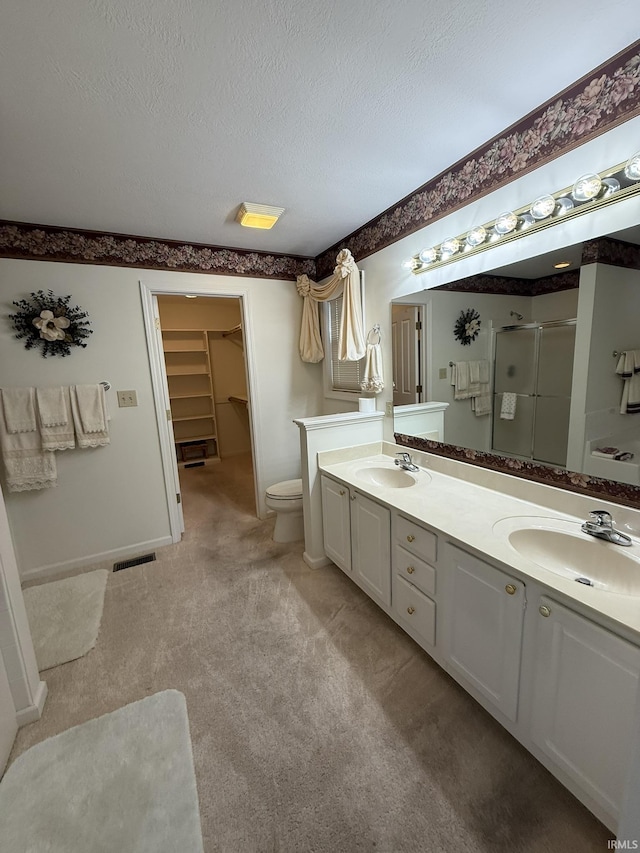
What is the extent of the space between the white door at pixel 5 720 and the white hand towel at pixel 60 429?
140 centimetres

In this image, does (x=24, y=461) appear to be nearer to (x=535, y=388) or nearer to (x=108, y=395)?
(x=108, y=395)

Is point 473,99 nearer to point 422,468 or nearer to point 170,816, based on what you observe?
point 422,468

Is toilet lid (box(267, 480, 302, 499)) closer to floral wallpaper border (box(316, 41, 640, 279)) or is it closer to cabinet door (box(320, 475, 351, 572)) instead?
cabinet door (box(320, 475, 351, 572))

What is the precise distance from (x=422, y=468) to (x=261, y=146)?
1.90 meters

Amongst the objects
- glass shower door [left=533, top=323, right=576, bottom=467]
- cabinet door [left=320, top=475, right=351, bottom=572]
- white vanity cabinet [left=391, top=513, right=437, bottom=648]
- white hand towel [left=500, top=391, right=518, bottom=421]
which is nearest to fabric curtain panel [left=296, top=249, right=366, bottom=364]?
cabinet door [left=320, top=475, right=351, bottom=572]

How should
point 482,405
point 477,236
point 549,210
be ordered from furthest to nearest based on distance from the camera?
point 482,405, point 477,236, point 549,210

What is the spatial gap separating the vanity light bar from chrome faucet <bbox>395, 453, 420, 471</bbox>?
1158 millimetres

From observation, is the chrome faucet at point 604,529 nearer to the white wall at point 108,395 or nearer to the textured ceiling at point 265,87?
the textured ceiling at point 265,87

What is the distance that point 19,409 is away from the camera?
2.28 meters

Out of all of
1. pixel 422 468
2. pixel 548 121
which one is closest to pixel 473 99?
pixel 548 121

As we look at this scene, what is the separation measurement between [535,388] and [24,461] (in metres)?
3.12

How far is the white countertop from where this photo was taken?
3.13 feet

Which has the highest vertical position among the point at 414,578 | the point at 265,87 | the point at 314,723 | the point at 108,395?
the point at 265,87

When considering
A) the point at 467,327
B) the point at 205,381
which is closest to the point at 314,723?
the point at 467,327
